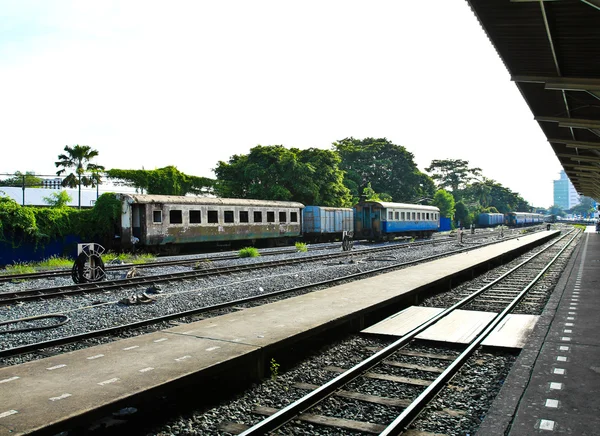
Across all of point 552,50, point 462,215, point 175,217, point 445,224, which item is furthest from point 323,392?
point 462,215

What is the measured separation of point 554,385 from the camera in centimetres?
502

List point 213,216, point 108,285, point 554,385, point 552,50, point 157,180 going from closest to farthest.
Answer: point 554,385 → point 552,50 → point 108,285 → point 213,216 → point 157,180

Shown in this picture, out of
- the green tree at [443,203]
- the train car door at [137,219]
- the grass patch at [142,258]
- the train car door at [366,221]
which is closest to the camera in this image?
the grass patch at [142,258]

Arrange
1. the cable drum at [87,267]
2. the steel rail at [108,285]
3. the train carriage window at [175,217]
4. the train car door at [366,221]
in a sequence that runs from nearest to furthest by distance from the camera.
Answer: the steel rail at [108,285] < the cable drum at [87,267] < the train carriage window at [175,217] < the train car door at [366,221]

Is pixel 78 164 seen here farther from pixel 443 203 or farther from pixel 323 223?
pixel 443 203

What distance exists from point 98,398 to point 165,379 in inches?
25.0

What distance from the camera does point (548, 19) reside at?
8758 millimetres

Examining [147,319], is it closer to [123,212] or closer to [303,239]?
[123,212]

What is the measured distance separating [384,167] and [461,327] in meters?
62.3

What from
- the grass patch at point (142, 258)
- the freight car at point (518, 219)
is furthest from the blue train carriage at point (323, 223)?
the freight car at point (518, 219)

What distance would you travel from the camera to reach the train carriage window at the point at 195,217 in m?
23.3

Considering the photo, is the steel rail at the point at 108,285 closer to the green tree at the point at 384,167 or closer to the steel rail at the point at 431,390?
the steel rail at the point at 431,390

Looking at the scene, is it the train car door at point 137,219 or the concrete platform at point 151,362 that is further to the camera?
the train car door at point 137,219

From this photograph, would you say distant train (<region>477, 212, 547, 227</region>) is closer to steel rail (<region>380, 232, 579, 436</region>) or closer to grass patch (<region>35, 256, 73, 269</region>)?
grass patch (<region>35, 256, 73, 269</region>)
